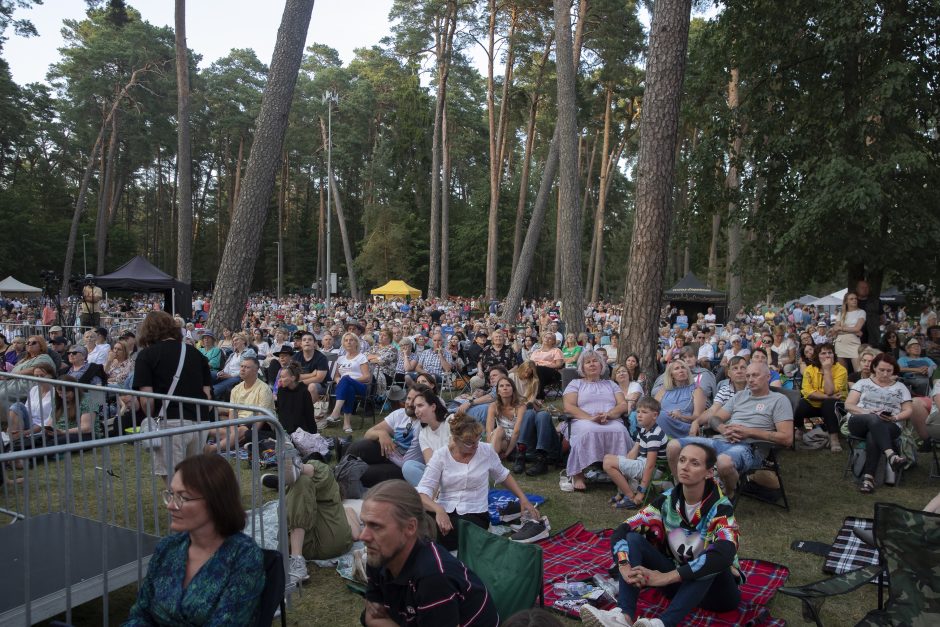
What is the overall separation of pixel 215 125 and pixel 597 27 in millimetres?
28161

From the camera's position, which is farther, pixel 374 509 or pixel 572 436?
pixel 572 436

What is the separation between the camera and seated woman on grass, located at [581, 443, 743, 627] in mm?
3133

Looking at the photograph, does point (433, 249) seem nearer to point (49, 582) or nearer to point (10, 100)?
point (10, 100)

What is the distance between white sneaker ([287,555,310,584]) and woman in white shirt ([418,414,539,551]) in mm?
870

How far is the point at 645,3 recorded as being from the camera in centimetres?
1673

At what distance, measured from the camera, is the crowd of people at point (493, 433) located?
91.8 inches

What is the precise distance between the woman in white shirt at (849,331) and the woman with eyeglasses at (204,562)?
8441 millimetres

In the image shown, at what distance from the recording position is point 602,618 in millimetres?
3215

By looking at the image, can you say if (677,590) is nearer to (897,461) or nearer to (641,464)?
(641,464)

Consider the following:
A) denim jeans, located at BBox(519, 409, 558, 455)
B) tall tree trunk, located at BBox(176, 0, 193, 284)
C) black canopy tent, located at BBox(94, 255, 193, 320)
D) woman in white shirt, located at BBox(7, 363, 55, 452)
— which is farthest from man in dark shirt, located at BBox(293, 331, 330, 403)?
black canopy tent, located at BBox(94, 255, 193, 320)

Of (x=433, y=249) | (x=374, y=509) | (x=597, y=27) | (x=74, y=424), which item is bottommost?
(x=74, y=424)

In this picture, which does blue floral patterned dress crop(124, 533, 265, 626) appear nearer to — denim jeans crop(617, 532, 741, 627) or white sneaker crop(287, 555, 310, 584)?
white sneaker crop(287, 555, 310, 584)

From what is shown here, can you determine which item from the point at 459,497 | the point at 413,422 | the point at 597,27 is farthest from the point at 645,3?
the point at 459,497

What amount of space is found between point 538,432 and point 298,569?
324 cm
